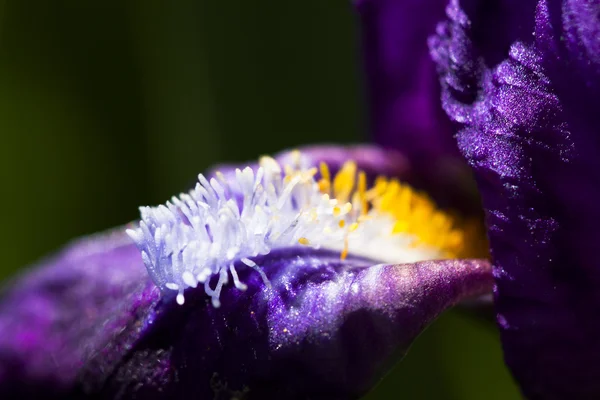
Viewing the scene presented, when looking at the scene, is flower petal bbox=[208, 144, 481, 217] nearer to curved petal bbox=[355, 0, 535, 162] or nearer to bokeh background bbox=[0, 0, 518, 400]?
curved petal bbox=[355, 0, 535, 162]

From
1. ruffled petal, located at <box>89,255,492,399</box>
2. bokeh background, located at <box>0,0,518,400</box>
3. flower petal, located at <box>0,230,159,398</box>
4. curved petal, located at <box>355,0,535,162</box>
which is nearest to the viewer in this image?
ruffled petal, located at <box>89,255,492,399</box>

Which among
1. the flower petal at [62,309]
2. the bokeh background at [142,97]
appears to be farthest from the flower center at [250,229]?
the bokeh background at [142,97]

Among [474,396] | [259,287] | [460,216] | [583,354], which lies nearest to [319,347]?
[259,287]

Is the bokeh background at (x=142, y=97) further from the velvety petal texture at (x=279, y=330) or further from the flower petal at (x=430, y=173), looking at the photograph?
the velvety petal texture at (x=279, y=330)

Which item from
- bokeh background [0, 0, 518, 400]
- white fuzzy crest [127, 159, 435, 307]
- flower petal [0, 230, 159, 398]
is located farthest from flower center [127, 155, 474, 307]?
bokeh background [0, 0, 518, 400]

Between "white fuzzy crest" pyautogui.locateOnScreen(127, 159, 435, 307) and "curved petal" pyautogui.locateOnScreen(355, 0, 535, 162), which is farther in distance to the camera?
"curved petal" pyautogui.locateOnScreen(355, 0, 535, 162)

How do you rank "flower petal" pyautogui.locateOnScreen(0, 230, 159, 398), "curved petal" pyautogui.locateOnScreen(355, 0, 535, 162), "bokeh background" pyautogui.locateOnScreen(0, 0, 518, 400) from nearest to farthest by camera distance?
"flower petal" pyautogui.locateOnScreen(0, 230, 159, 398), "curved petal" pyautogui.locateOnScreen(355, 0, 535, 162), "bokeh background" pyautogui.locateOnScreen(0, 0, 518, 400)
